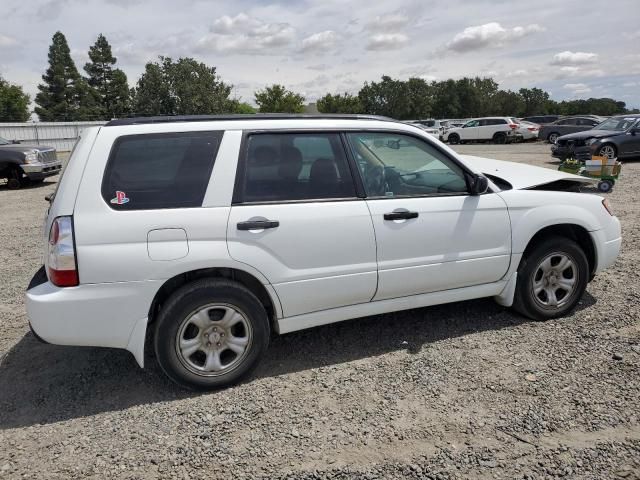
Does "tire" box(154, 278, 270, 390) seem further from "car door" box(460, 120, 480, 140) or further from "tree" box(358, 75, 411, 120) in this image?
"tree" box(358, 75, 411, 120)

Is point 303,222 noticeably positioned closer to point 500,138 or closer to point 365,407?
point 365,407

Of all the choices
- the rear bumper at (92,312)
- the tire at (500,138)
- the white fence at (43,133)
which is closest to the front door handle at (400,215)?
the rear bumper at (92,312)

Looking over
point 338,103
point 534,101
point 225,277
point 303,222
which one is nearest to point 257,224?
point 303,222

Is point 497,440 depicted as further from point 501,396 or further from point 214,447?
point 214,447

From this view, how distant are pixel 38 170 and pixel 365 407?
46.2 ft

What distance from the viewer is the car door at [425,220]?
11.6ft

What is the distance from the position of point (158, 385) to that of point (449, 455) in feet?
6.57

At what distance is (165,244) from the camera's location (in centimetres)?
302

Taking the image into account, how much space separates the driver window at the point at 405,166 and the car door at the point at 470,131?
29.3m

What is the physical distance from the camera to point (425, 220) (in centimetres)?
361

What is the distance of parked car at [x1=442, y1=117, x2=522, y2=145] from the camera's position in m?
29.9

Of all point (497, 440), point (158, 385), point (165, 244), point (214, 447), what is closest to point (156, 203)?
point (165, 244)

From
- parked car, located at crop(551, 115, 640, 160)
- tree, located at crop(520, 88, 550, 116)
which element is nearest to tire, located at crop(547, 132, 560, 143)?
parked car, located at crop(551, 115, 640, 160)

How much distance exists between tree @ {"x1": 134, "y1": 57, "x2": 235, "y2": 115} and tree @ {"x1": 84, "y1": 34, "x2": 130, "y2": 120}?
28.9 metres
